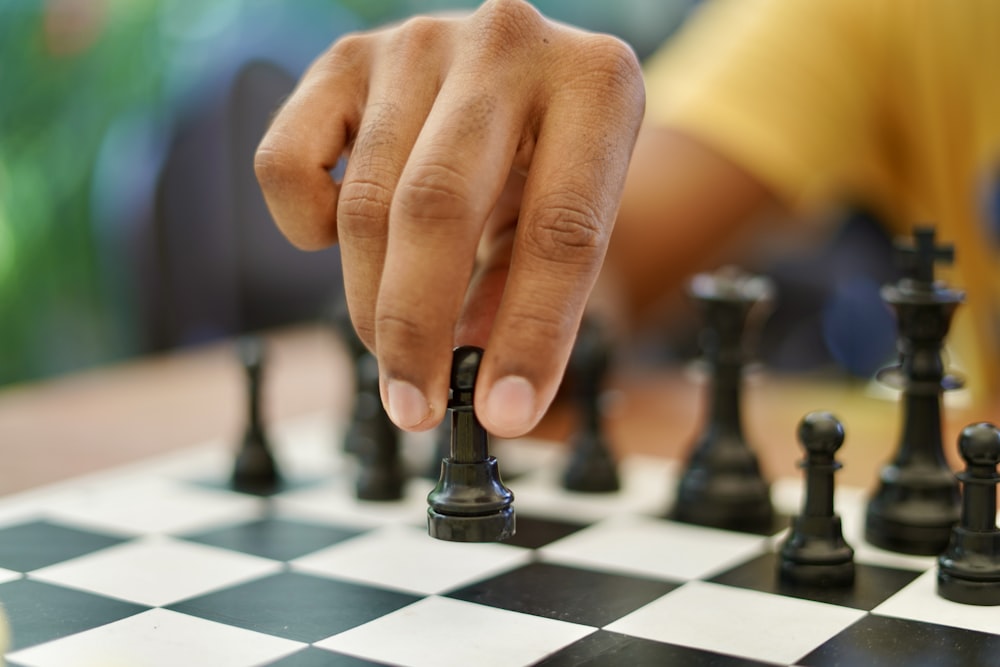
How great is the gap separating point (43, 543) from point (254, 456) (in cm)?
31

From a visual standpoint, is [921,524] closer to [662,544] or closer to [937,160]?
[662,544]

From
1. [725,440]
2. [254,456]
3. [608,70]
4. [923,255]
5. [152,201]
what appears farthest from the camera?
[152,201]

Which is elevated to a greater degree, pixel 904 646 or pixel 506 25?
pixel 506 25

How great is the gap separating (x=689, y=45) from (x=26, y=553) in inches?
83.1

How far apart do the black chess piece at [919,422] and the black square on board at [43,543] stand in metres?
0.77

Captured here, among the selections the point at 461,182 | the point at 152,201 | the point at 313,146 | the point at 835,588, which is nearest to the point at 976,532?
the point at 835,588

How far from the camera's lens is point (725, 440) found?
1309 mm

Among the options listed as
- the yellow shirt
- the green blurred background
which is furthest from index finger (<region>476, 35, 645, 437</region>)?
the green blurred background

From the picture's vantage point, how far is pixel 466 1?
446 cm

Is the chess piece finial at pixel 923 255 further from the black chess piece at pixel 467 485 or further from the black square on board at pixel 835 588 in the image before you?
the black chess piece at pixel 467 485

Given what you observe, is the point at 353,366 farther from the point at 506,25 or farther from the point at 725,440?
the point at 506,25

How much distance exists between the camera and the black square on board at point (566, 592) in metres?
0.97

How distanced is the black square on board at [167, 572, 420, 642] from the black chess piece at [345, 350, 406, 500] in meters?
0.29

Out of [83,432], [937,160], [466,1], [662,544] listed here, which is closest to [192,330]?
[466,1]
